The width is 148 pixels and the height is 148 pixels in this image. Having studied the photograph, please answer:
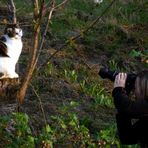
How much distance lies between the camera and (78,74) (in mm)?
7012

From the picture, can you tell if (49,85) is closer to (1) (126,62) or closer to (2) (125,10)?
(1) (126,62)

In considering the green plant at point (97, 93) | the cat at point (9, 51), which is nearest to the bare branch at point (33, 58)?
the cat at point (9, 51)

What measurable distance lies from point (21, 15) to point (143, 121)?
531 centimetres

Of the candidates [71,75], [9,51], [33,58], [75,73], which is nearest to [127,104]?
[33,58]

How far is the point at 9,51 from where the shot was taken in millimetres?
5992

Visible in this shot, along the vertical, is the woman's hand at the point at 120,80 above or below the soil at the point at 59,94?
above

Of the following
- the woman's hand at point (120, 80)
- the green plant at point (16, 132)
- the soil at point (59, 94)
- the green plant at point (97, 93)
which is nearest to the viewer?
the woman's hand at point (120, 80)

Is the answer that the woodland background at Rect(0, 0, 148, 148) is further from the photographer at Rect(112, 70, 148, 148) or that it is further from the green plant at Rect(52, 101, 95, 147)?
the photographer at Rect(112, 70, 148, 148)

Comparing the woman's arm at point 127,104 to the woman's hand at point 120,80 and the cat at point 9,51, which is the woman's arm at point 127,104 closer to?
the woman's hand at point 120,80

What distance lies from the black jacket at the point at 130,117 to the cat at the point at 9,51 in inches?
94.1

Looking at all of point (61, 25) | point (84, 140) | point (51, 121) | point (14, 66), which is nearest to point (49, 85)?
point (14, 66)

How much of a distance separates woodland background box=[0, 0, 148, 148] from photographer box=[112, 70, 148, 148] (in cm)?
121

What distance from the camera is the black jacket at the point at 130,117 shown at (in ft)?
11.6

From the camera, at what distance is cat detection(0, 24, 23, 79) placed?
5.99m
